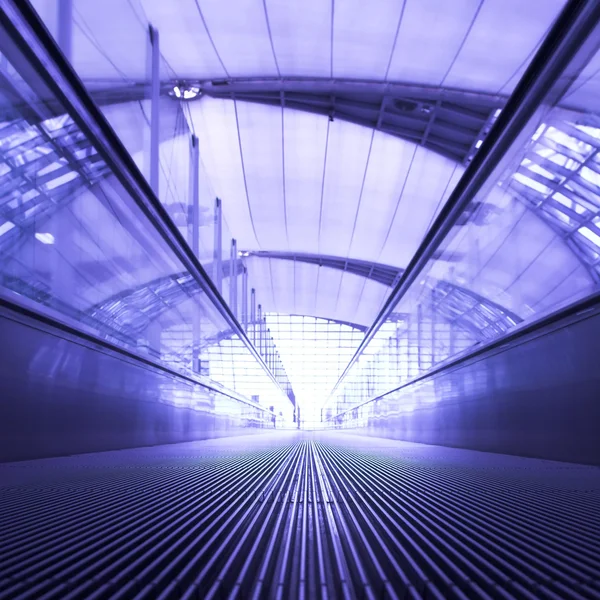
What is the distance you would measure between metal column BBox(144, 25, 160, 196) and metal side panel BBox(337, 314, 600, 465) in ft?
15.6

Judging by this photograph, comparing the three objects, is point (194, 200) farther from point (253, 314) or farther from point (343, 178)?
point (253, 314)

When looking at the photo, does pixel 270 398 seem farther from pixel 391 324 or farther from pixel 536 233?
pixel 536 233

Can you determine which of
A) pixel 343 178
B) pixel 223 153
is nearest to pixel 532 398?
pixel 223 153

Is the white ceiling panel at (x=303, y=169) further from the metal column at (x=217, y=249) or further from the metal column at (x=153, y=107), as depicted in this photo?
the metal column at (x=153, y=107)

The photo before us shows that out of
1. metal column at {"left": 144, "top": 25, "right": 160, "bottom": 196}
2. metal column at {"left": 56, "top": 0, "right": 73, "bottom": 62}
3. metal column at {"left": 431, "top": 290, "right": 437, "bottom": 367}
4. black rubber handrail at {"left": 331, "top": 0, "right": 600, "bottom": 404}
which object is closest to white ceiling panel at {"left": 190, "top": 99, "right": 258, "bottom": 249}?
metal column at {"left": 144, "top": 25, "right": 160, "bottom": 196}

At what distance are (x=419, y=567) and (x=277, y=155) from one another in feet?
70.4

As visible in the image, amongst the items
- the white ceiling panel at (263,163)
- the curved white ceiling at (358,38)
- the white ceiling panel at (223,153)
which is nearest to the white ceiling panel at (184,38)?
the curved white ceiling at (358,38)

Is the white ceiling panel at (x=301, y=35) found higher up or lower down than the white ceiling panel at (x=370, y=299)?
lower down

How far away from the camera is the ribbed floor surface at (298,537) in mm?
1480

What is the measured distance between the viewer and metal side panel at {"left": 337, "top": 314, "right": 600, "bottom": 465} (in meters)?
4.37

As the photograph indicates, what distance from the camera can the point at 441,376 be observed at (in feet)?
28.6

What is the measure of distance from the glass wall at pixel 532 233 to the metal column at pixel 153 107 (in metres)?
4.03

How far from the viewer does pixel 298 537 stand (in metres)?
2.07

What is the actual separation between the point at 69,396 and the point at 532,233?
4201 mm
